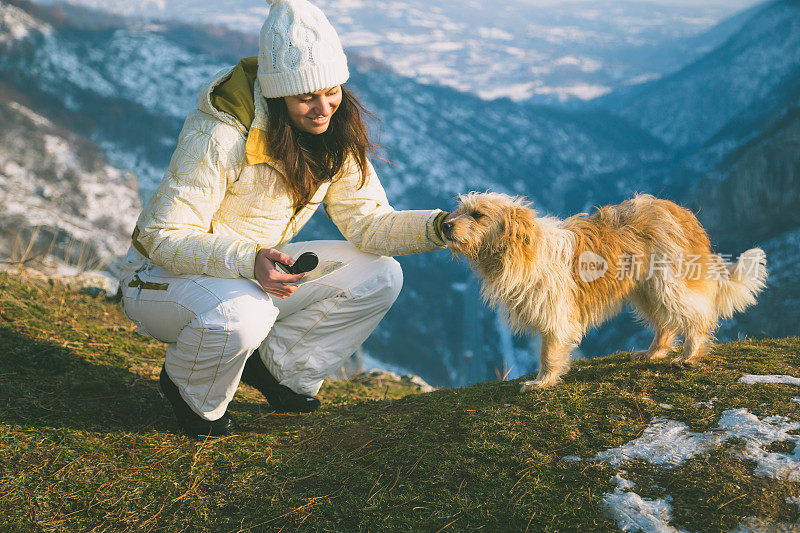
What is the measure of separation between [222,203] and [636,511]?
276cm

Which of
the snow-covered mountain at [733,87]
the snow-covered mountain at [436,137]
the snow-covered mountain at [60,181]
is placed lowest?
the snow-covered mountain at [60,181]

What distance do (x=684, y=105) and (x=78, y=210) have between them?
45.4 m

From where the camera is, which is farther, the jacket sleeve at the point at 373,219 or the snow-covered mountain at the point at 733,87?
the snow-covered mountain at the point at 733,87

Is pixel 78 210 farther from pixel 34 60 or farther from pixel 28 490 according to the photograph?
pixel 28 490

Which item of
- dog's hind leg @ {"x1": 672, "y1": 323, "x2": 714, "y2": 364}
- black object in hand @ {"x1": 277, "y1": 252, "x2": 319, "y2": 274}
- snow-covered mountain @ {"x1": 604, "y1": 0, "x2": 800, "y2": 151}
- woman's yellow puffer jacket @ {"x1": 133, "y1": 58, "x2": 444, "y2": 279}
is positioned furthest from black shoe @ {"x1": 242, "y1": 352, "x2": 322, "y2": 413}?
snow-covered mountain @ {"x1": 604, "y1": 0, "x2": 800, "y2": 151}

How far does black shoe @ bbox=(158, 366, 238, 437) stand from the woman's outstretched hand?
0.92m

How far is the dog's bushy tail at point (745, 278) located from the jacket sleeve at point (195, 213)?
11.7 ft

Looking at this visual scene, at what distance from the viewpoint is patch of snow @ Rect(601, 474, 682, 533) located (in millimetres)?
2299

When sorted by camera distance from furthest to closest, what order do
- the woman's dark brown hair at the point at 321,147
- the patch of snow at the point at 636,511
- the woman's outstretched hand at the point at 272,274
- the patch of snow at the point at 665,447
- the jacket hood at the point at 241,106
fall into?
the woman's dark brown hair at the point at 321,147 < the jacket hood at the point at 241,106 < the woman's outstretched hand at the point at 272,274 < the patch of snow at the point at 665,447 < the patch of snow at the point at 636,511

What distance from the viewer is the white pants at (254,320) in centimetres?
315

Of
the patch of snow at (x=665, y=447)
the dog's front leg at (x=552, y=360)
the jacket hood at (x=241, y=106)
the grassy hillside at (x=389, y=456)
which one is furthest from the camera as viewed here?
the dog's front leg at (x=552, y=360)

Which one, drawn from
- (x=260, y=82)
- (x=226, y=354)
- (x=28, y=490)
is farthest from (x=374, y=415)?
(x=260, y=82)

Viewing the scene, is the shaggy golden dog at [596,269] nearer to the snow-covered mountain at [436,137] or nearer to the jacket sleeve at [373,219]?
the jacket sleeve at [373,219]

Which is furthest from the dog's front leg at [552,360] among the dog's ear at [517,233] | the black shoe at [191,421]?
the black shoe at [191,421]
